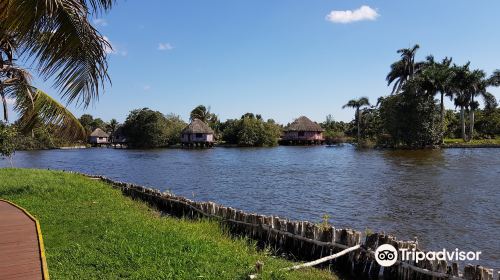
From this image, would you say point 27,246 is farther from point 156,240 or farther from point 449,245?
point 449,245

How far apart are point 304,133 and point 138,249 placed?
86.2m

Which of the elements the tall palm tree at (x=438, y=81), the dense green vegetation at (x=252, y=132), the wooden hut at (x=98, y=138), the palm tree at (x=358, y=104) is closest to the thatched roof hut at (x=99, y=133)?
the wooden hut at (x=98, y=138)

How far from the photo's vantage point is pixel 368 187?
24.2 meters

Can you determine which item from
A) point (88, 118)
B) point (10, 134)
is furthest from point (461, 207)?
point (88, 118)

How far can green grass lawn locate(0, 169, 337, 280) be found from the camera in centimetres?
727

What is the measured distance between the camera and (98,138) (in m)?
112

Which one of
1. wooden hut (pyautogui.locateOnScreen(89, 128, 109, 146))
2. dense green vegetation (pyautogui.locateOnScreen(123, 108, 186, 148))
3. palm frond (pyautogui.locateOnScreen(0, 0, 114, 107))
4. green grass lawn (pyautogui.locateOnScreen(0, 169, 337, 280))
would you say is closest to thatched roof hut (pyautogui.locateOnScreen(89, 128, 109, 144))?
wooden hut (pyautogui.locateOnScreen(89, 128, 109, 146))

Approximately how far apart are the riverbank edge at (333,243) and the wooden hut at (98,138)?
10578cm

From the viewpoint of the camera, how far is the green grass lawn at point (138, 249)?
7270mm

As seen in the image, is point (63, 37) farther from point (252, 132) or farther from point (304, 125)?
point (304, 125)

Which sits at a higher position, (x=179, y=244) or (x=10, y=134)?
(x=10, y=134)

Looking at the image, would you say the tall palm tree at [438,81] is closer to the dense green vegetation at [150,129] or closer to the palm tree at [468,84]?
the palm tree at [468,84]

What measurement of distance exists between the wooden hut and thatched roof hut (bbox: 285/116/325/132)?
51.0m

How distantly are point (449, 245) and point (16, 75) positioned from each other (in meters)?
12.2
